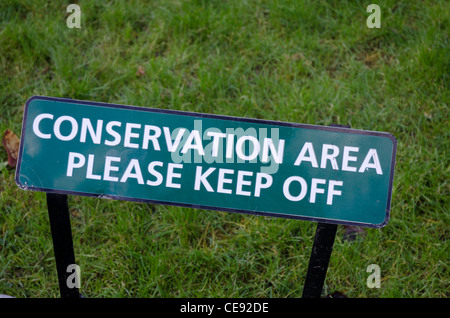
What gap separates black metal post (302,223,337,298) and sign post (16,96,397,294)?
0.09 metres

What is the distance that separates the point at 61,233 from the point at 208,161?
666 mm

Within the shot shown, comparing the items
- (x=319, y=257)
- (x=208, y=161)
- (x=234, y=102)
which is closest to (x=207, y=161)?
(x=208, y=161)

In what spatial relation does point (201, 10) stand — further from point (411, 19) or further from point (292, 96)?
point (411, 19)

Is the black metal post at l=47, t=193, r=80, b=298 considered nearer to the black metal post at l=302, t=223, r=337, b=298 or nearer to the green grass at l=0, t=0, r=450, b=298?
the green grass at l=0, t=0, r=450, b=298

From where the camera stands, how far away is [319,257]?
175cm

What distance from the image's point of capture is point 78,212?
2.56m

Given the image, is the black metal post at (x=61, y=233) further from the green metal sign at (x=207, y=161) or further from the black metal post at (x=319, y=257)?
the black metal post at (x=319, y=257)

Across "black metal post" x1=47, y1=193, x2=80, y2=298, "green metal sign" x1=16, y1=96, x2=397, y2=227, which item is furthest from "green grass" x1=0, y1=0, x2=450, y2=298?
"green metal sign" x1=16, y1=96, x2=397, y2=227

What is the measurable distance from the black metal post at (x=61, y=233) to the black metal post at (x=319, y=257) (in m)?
0.97

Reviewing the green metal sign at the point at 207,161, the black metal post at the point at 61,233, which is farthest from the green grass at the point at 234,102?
the green metal sign at the point at 207,161

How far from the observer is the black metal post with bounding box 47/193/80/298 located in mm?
1732

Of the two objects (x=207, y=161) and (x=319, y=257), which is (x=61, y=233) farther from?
(x=319, y=257)

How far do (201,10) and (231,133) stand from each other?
6.26 feet
